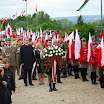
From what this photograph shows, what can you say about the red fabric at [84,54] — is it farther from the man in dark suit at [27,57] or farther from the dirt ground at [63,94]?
the man in dark suit at [27,57]

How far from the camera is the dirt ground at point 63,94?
30.2ft

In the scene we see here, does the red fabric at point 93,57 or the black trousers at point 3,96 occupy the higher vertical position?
the red fabric at point 93,57

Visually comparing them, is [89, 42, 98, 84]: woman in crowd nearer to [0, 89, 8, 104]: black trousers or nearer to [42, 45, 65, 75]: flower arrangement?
[42, 45, 65, 75]: flower arrangement

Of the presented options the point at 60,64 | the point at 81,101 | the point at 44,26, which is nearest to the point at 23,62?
the point at 60,64

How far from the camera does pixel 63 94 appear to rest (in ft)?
33.3

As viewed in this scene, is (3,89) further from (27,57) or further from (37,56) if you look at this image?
(37,56)

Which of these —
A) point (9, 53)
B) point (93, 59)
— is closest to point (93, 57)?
point (93, 59)

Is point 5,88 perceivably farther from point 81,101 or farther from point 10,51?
point 10,51

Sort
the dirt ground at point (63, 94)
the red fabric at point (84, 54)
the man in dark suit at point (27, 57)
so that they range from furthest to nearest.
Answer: the red fabric at point (84, 54) → the man in dark suit at point (27, 57) → the dirt ground at point (63, 94)

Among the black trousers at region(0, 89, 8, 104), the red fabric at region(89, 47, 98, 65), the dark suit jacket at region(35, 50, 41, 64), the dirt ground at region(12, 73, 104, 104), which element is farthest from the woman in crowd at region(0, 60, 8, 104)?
the red fabric at region(89, 47, 98, 65)

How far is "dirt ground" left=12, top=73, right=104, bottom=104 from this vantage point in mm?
9195

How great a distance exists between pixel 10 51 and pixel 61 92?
2594 millimetres

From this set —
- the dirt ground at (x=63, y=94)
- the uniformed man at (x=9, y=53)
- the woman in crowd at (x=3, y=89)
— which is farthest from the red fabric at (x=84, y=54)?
the woman in crowd at (x=3, y=89)

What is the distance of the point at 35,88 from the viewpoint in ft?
37.3
